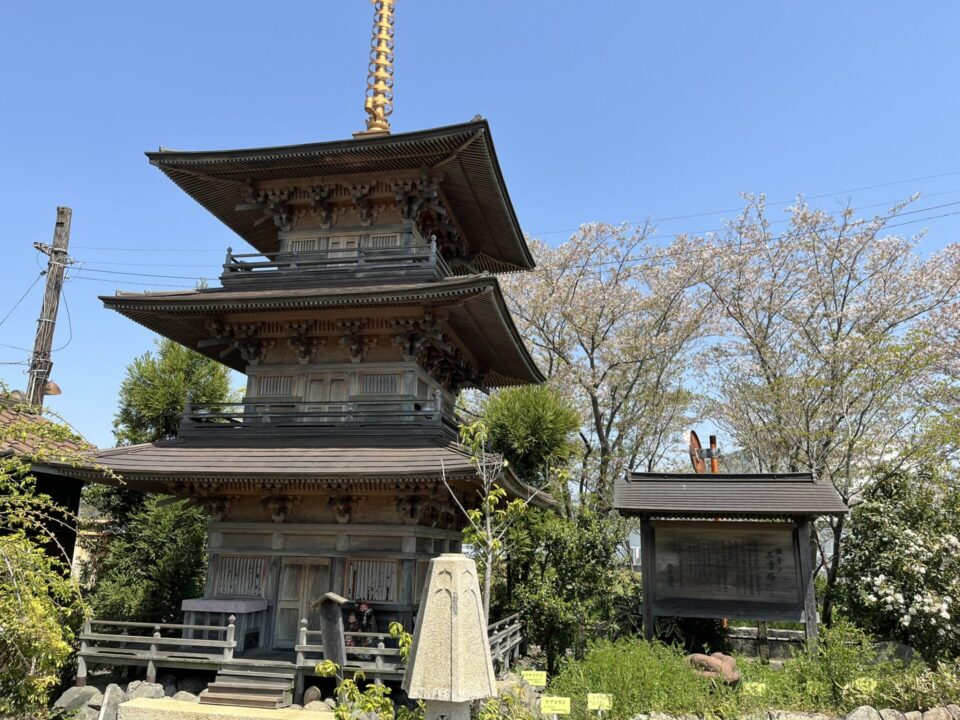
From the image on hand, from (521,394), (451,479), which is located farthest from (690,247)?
(451,479)

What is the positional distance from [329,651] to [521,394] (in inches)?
425

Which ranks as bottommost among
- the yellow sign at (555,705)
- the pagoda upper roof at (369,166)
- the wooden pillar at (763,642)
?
the wooden pillar at (763,642)

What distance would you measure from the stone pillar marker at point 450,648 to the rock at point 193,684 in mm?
8299

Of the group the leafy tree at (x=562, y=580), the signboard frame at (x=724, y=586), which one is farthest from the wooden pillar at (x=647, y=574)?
the leafy tree at (x=562, y=580)

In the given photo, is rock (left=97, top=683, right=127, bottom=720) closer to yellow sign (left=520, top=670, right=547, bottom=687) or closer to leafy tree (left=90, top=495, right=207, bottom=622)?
leafy tree (left=90, top=495, right=207, bottom=622)

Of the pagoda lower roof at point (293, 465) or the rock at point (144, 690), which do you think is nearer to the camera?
the rock at point (144, 690)

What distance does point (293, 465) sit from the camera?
12.3 metres

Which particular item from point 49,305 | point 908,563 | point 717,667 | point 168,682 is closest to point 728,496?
point 717,667

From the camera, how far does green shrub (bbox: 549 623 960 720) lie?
968 centimetres

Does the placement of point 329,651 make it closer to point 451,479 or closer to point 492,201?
point 451,479

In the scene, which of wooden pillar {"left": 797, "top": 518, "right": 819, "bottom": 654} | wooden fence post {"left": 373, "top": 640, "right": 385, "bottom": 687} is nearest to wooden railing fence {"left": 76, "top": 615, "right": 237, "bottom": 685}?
wooden fence post {"left": 373, "top": 640, "right": 385, "bottom": 687}

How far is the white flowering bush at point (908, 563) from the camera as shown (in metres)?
12.7

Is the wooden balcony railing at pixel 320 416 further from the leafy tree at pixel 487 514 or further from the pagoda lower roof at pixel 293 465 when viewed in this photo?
the leafy tree at pixel 487 514

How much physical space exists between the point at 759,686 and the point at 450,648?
6.99 metres
